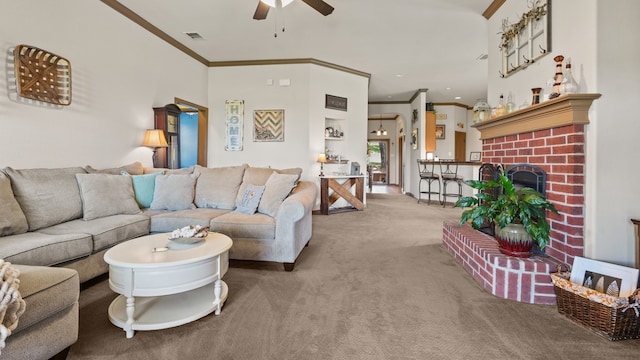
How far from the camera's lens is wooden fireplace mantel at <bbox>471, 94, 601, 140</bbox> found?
6.67 feet

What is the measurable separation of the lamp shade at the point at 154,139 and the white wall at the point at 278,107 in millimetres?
1725

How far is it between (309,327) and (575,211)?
2.01m

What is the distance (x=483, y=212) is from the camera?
2.36 meters

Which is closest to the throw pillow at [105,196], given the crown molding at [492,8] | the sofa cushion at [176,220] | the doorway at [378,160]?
the sofa cushion at [176,220]

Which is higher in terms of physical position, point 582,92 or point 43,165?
point 582,92

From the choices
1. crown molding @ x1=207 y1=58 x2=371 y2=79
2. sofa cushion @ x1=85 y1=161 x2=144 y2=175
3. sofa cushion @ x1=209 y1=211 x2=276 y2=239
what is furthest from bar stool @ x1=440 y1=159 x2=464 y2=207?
sofa cushion @ x1=85 y1=161 x2=144 y2=175

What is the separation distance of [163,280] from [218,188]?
1.85 meters

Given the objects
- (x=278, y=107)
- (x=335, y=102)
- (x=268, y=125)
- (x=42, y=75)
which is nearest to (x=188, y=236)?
(x=42, y=75)

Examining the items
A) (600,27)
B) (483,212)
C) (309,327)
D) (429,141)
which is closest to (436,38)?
(600,27)

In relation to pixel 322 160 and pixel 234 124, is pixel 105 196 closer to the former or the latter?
pixel 234 124

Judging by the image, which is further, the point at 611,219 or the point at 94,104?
the point at 94,104

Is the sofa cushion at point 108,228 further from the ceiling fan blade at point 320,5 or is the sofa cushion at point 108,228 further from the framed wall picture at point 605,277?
the framed wall picture at point 605,277

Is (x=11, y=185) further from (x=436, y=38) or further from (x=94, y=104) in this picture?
(x=436, y=38)

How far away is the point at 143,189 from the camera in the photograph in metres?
3.27
